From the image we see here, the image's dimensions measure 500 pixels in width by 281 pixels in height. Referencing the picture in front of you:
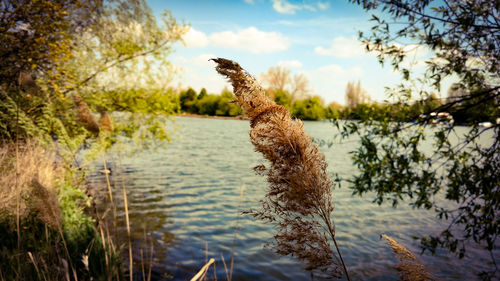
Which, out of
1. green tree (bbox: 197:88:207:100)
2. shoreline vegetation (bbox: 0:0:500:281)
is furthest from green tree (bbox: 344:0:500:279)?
green tree (bbox: 197:88:207:100)

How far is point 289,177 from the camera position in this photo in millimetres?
1700

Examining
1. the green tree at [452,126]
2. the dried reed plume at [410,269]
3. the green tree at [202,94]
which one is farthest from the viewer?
the green tree at [202,94]

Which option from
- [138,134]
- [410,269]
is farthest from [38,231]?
[138,134]

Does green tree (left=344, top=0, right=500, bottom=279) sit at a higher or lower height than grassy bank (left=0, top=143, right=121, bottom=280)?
higher

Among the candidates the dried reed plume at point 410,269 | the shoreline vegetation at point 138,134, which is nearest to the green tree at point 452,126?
the shoreline vegetation at point 138,134

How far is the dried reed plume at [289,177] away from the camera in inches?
65.4

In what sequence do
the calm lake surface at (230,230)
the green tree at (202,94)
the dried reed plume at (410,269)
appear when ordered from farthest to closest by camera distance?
the green tree at (202,94), the calm lake surface at (230,230), the dried reed plume at (410,269)

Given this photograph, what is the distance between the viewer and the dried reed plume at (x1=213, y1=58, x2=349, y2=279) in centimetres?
166

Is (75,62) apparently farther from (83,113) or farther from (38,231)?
(38,231)

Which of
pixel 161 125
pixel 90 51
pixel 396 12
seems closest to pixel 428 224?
pixel 396 12

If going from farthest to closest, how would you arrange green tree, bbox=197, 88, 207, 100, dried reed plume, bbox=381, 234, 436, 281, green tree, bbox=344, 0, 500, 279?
green tree, bbox=197, 88, 207, 100 → green tree, bbox=344, 0, 500, 279 → dried reed plume, bbox=381, 234, 436, 281

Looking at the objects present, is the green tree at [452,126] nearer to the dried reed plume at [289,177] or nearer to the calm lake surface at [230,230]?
the calm lake surface at [230,230]

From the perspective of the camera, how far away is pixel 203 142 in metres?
32.7

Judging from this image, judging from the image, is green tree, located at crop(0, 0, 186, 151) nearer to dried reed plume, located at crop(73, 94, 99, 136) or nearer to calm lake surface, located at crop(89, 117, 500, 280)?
dried reed plume, located at crop(73, 94, 99, 136)
